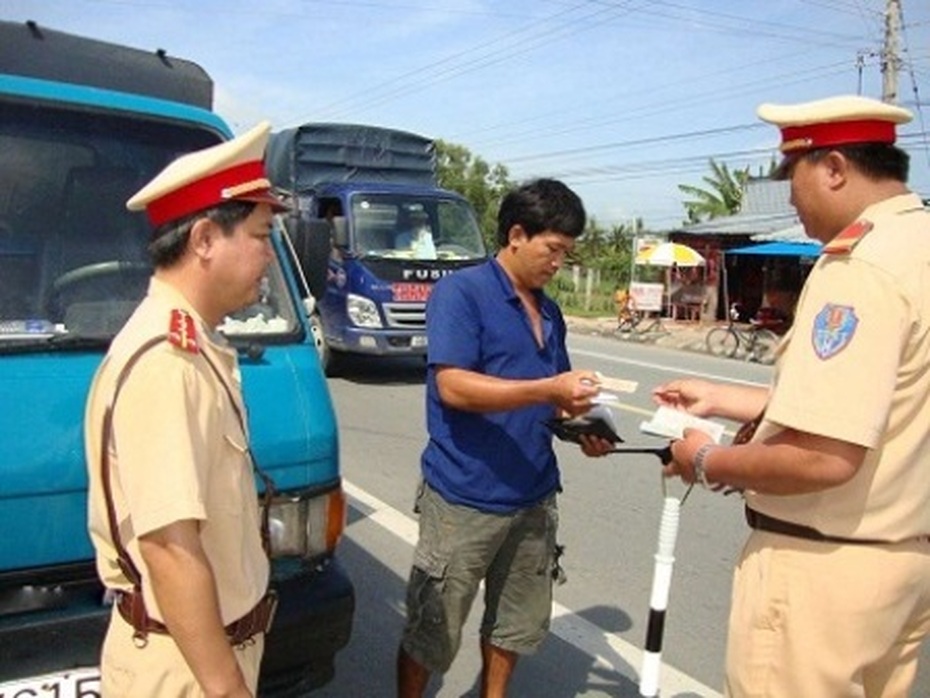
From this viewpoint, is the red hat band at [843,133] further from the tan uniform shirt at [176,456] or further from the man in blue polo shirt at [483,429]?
the tan uniform shirt at [176,456]

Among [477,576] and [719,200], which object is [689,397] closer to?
[477,576]

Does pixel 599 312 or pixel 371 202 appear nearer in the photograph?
pixel 371 202

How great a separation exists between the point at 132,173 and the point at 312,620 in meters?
1.59

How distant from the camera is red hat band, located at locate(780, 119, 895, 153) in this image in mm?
2008

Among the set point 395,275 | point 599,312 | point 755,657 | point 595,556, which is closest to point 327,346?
point 395,275

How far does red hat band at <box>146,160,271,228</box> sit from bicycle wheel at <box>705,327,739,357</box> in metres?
16.5

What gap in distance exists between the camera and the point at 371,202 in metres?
10.8

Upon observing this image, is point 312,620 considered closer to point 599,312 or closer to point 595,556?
point 595,556

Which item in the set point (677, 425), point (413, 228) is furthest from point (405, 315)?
point (677, 425)

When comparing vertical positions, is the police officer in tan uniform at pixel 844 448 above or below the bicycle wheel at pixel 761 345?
above

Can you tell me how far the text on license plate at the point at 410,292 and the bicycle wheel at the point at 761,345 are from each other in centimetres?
844

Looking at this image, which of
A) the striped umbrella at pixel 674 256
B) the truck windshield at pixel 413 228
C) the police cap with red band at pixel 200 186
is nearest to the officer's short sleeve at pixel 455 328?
the police cap with red band at pixel 200 186

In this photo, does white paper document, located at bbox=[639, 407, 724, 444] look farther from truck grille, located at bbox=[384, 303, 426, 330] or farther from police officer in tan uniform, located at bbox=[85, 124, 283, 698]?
truck grille, located at bbox=[384, 303, 426, 330]

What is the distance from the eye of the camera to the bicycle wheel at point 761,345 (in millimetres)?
16734
